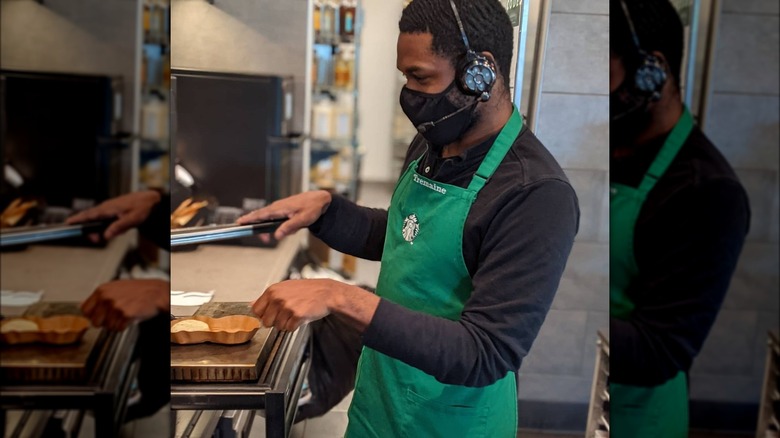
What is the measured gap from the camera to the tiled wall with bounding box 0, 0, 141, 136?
900mm

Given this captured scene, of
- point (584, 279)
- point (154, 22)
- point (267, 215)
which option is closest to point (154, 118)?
point (154, 22)

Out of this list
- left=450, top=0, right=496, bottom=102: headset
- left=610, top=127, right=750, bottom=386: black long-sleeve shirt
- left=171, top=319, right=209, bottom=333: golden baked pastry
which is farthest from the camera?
left=171, top=319, right=209, bottom=333: golden baked pastry

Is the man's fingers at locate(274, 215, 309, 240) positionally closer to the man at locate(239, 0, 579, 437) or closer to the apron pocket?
the man at locate(239, 0, 579, 437)

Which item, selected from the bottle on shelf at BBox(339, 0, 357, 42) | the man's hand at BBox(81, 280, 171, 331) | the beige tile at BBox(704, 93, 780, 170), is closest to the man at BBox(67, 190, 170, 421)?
the man's hand at BBox(81, 280, 171, 331)

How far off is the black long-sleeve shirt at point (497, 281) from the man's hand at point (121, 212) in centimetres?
36

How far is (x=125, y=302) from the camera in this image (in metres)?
1.01

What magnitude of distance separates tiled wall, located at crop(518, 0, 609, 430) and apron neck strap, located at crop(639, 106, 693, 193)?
23 cm

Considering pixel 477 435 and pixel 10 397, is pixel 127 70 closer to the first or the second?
pixel 10 397

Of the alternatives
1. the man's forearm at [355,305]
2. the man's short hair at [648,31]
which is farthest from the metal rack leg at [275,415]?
the man's short hair at [648,31]

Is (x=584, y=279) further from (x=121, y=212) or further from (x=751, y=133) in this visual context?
(x=121, y=212)

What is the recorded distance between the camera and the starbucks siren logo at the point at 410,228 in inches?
47.4

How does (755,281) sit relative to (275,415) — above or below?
above

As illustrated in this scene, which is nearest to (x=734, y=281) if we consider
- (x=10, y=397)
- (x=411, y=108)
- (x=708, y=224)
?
(x=708, y=224)

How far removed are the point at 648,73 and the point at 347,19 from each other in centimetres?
51
